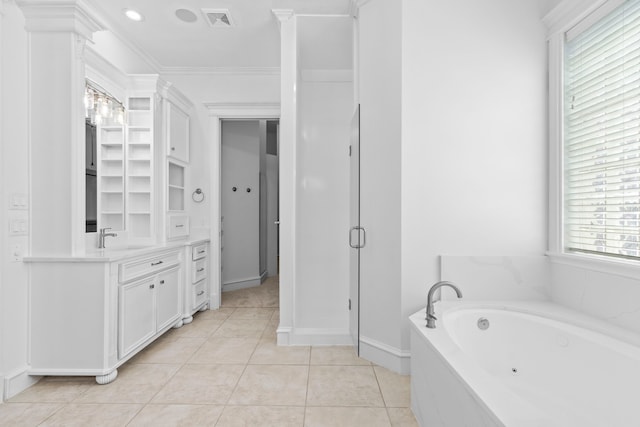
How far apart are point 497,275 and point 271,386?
1.66 m

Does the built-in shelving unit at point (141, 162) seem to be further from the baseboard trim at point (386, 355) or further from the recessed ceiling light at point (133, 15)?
the baseboard trim at point (386, 355)

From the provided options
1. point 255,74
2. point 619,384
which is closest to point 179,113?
point 255,74

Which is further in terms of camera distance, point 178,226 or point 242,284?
point 242,284

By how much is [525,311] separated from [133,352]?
2617 millimetres

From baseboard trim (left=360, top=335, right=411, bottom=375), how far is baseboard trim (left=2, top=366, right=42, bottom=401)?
2.20 metres

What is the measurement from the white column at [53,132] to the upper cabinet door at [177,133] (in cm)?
112

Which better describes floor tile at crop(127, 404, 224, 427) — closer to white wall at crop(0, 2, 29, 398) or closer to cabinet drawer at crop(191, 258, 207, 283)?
white wall at crop(0, 2, 29, 398)

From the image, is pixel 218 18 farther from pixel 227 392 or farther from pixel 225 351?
pixel 227 392

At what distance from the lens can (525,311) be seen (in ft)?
6.05

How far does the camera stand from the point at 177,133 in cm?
339

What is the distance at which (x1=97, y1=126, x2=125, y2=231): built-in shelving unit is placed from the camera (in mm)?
2588

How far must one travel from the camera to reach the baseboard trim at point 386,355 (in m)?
2.11

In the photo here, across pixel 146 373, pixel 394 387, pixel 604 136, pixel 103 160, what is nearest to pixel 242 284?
pixel 146 373

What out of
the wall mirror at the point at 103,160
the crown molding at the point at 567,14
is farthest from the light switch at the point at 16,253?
the crown molding at the point at 567,14
